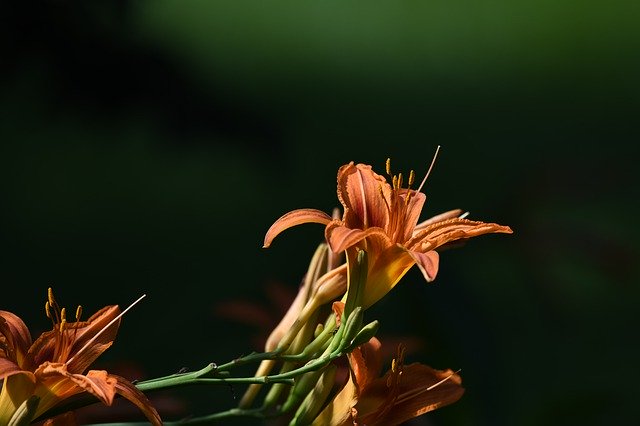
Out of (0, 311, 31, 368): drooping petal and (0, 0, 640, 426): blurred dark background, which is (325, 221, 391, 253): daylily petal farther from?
(0, 0, 640, 426): blurred dark background

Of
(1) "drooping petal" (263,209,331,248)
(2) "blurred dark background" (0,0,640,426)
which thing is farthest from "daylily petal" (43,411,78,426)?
(2) "blurred dark background" (0,0,640,426)

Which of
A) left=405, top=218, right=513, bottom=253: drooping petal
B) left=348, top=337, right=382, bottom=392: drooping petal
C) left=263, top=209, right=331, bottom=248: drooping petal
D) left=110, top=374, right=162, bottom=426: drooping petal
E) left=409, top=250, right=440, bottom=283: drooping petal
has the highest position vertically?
left=263, top=209, right=331, bottom=248: drooping petal

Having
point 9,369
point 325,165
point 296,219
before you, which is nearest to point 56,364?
point 9,369

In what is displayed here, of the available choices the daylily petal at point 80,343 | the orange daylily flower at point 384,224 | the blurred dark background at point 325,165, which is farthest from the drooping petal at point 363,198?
the blurred dark background at point 325,165

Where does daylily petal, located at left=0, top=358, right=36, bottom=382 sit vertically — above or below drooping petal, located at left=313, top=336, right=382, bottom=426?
above

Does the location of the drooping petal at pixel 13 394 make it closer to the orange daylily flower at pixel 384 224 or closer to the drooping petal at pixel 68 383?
the drooping petal at pixel 68 383

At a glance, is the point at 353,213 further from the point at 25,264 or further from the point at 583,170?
the point at 583,170
